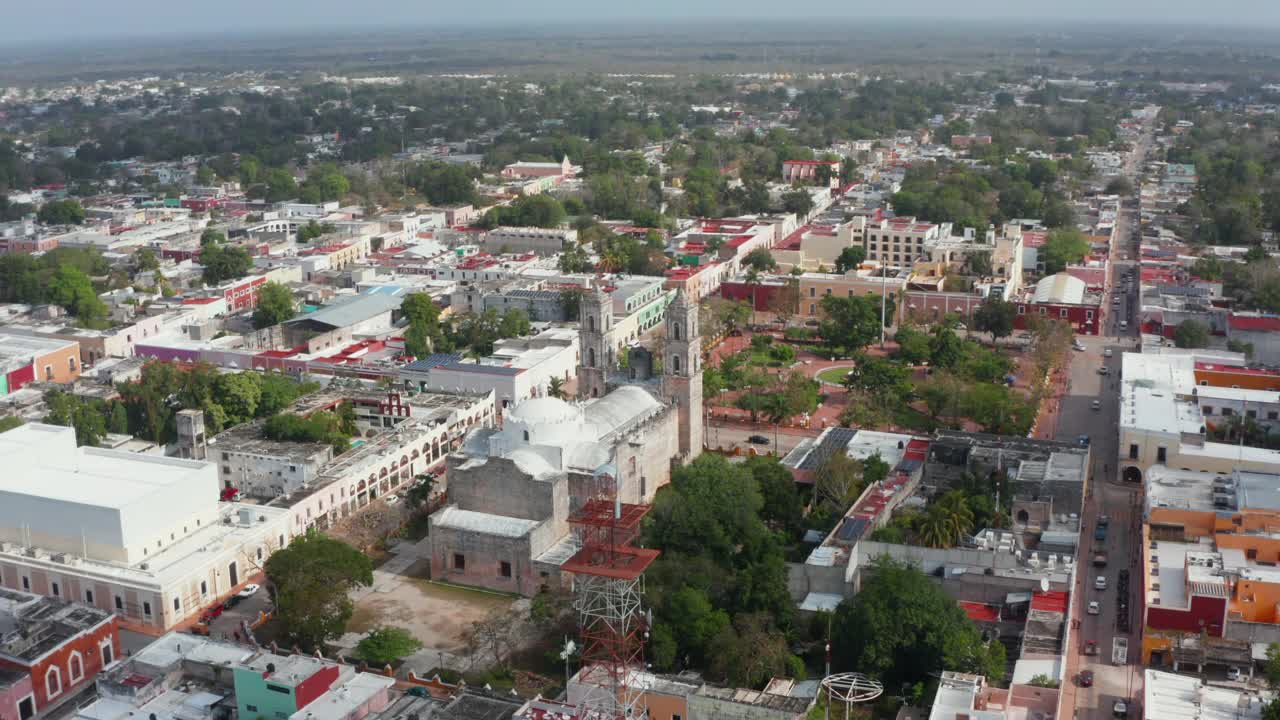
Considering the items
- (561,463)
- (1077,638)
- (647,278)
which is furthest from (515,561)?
(647,278)

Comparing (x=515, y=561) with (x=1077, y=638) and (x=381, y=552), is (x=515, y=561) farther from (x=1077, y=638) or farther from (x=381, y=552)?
(x=1077, y=638)

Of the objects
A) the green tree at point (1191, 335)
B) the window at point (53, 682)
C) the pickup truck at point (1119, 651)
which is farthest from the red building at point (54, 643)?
the green tree at point (1191, 335)

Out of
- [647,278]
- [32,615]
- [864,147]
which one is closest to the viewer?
[32,615]

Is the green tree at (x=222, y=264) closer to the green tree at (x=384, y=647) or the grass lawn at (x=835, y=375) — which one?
the grass lawn at (x=835, y=375)

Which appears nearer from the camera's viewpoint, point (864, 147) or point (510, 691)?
point (510, 691)

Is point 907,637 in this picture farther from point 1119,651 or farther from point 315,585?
point 315,585

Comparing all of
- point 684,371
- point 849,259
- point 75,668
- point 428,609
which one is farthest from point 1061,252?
point 75,668
